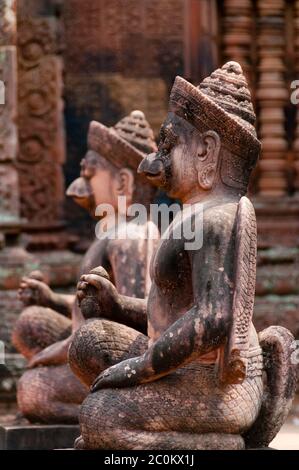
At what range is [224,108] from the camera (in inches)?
330

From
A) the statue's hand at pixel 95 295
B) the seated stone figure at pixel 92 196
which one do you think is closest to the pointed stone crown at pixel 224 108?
the statue's hand at pixel 95 295

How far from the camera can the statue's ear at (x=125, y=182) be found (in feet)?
35.4

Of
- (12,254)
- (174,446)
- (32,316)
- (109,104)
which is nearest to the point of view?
(174,446)

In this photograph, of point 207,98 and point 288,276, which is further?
point 288,276

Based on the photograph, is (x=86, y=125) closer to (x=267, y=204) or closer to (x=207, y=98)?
(x=267, y=204)

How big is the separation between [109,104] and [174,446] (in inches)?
327

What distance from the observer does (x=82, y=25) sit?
16.3 meters

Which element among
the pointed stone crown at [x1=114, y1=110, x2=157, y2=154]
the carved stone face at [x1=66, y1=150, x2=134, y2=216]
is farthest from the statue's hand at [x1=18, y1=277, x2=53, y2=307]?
the pointed stone crown at [x1=114, y1=110, x2=157, y2=154]

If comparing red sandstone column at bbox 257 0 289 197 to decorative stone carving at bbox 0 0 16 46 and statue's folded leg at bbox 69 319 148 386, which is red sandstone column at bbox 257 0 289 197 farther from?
statue's folded leg at bbox 69 319 148 386

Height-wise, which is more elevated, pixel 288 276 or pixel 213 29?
pixel 213 29

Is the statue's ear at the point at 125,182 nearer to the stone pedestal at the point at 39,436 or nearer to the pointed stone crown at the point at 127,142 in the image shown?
the pointed stone crown at the point at 127,142

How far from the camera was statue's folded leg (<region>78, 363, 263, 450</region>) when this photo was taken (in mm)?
8039

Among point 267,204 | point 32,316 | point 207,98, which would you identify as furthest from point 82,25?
point 207,98

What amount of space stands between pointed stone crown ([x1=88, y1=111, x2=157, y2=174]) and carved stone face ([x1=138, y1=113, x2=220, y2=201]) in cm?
224
